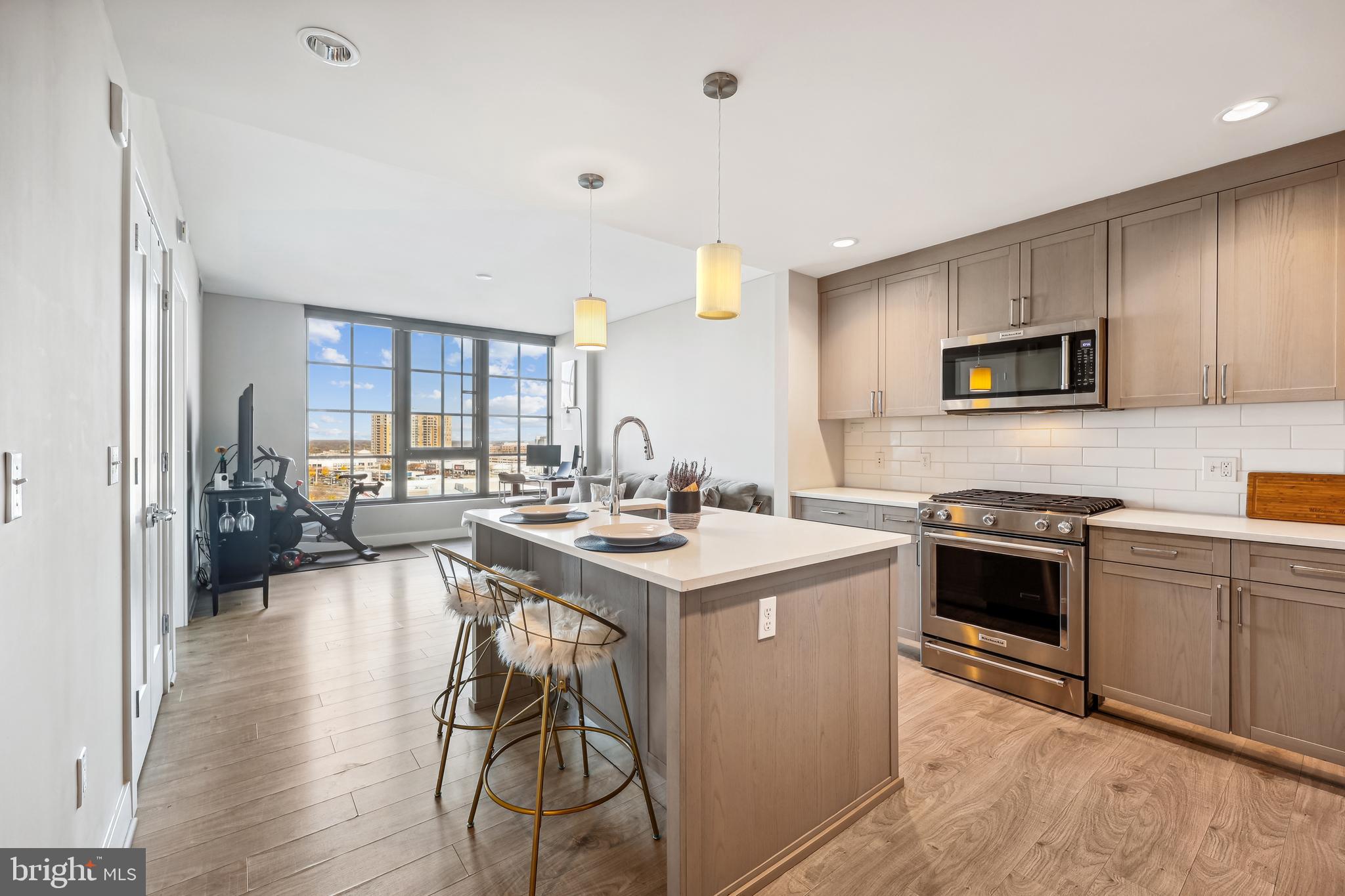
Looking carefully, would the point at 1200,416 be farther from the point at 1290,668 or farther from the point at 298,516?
the point at 298,516

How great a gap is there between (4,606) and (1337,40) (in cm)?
359

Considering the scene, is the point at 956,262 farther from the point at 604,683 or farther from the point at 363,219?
the point at 363,219

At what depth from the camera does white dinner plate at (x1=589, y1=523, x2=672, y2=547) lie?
1929 millimetres

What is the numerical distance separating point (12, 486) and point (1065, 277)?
3956 mm

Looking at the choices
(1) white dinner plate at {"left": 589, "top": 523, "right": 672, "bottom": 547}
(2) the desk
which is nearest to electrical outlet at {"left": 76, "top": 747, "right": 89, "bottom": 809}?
(1) white dinner plate at {"left": 589, "top": 523, "right": 672, "bottom": 547}

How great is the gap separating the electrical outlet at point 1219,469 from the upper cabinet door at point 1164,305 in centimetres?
35

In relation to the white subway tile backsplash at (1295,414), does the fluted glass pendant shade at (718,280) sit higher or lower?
higher

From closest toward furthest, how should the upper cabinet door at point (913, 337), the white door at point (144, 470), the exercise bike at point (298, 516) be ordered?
the white door at point (144, 470), the upper cabinet door at point (913, 337), the exercise bike at point (298, 516)

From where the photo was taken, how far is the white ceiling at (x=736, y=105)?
1.79 metres

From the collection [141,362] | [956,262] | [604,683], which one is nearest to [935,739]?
[604,683]

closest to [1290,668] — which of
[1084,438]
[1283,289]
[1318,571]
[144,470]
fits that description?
[1318,571]

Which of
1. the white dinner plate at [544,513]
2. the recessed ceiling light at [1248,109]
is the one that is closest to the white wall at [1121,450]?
the recessed ceiling light at [1248,109]

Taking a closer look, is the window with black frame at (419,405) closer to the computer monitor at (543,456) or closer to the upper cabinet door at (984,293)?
the computer monitor at (543,456)

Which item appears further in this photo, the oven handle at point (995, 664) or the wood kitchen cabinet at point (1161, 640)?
the oven handle at point (995, 664)
